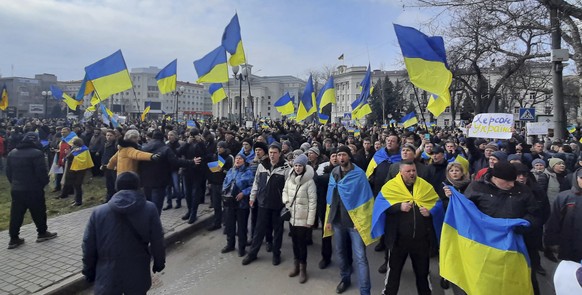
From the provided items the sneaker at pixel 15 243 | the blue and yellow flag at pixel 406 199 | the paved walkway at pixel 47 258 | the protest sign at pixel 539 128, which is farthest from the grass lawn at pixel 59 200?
the protest sign at pixel 539 128

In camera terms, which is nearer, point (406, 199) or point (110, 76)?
point (406, 199)

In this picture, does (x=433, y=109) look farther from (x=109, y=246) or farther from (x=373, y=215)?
(x=109, y=246)

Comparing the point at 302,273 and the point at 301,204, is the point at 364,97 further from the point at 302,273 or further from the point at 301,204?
the point at 302,273

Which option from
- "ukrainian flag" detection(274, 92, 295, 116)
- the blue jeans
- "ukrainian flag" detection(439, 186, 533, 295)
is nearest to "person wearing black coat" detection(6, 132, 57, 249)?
the blue jeans

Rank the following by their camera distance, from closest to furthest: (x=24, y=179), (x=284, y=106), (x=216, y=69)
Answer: (x=24, y=179)
(x=216, y=69)
(x=284, y=106)

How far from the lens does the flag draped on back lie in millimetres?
7023

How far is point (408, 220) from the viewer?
389 cm

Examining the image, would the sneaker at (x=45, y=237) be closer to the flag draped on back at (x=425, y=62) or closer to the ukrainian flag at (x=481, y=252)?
the ukrainian flag at (x=481, y=252)

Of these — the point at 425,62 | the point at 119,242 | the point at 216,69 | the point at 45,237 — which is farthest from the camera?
the point at 216,69

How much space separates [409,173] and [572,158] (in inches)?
265

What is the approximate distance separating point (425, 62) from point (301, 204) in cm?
436

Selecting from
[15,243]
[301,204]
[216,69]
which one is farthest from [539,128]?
[15,243]

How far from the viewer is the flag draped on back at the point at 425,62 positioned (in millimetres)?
7023

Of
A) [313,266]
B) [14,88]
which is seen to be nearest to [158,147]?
[313,266]
